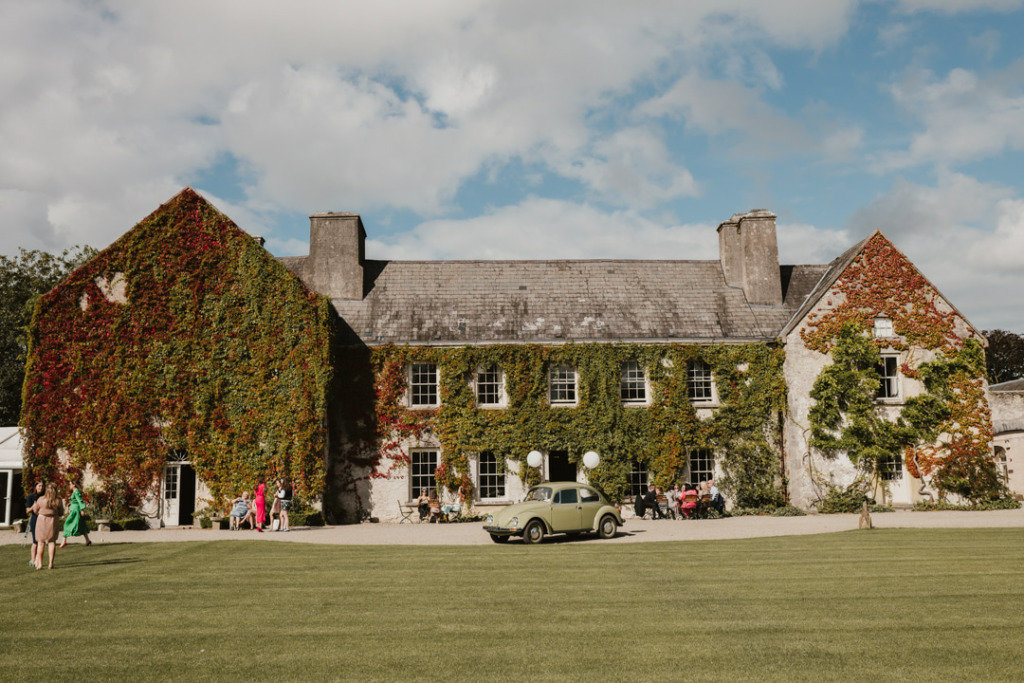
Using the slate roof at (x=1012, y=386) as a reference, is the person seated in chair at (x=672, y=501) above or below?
below

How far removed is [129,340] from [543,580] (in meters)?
18.8

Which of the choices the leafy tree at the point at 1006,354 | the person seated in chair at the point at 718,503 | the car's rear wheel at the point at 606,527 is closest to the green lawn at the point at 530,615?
the car's rear wheel at the point at 606,527

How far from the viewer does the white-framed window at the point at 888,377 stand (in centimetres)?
2742

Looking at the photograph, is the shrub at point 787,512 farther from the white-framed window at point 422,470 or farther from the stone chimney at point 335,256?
the stone chimney at point 335,256

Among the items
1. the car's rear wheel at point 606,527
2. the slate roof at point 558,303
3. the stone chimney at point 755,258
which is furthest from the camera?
the stone chimney at point 755,258

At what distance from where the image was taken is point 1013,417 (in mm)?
34219

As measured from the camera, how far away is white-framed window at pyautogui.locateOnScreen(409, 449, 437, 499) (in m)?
26.6

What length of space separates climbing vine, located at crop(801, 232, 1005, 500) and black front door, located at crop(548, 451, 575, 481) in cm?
895

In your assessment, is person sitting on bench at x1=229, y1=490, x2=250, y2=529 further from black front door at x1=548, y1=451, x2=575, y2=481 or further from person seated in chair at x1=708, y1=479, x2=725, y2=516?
person seated in chair at x1=708, y1=479, x2=725, y2=516

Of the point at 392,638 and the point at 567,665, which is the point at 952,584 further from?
the point at 392,638

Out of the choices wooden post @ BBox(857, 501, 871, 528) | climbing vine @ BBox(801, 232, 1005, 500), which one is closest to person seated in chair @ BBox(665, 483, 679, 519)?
climbing vine @ BBox(801, 232, 1005, 500)

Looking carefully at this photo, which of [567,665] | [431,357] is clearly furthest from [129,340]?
[567,665]

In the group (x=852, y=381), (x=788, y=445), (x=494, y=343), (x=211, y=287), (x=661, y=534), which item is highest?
(x=211, y=287)

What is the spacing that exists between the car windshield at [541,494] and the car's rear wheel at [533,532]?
0.63 meters
